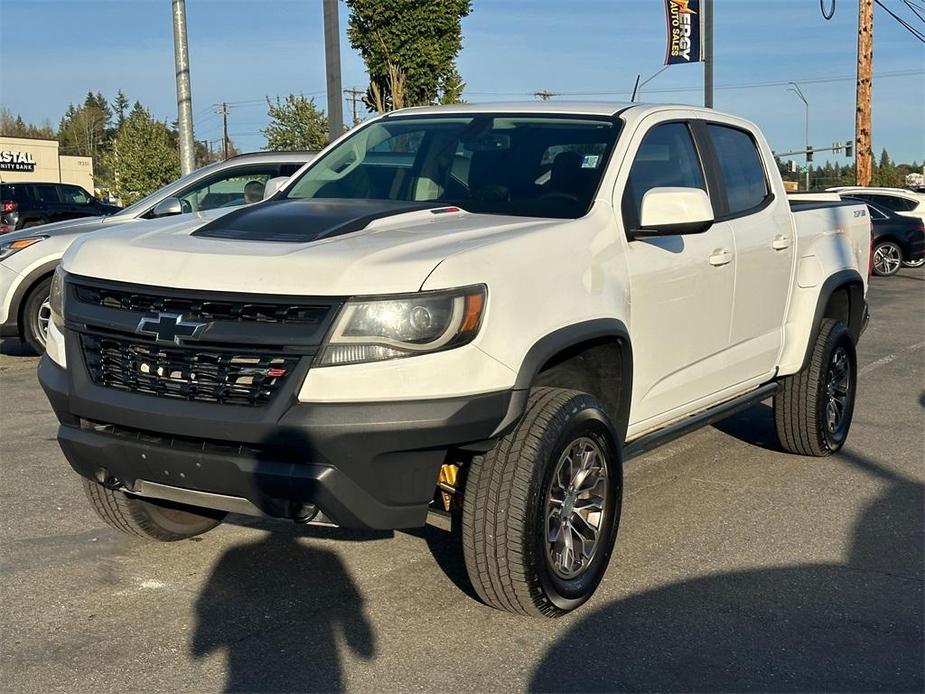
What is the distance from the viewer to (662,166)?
523 cm

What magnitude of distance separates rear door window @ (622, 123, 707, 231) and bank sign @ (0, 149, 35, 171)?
2885 inches

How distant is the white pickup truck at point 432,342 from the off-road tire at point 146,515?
1cm

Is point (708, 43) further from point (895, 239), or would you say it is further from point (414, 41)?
point (414, 41)

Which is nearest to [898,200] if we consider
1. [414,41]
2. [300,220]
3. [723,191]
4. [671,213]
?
[414,41]

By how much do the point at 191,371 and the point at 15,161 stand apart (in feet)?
245

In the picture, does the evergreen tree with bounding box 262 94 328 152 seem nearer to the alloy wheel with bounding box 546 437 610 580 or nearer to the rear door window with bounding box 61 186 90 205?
the rear door window with bounding box 61 186 90 205

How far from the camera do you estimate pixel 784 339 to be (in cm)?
616

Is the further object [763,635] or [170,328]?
[763,635]

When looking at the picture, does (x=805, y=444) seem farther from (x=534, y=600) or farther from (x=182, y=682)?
(x=182, y=682)

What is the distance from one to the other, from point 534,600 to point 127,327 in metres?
1.70

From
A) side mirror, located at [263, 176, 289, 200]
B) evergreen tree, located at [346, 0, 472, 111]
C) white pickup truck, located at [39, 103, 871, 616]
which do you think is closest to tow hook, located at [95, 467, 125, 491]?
white pickup truck, located at [39, 103, 871, 616]

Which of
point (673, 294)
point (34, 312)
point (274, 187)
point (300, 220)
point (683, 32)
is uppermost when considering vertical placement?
point (683, 32)

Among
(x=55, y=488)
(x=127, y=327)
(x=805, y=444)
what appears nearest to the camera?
(x=127, y=327)

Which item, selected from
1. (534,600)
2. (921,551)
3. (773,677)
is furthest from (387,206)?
(921,551)
